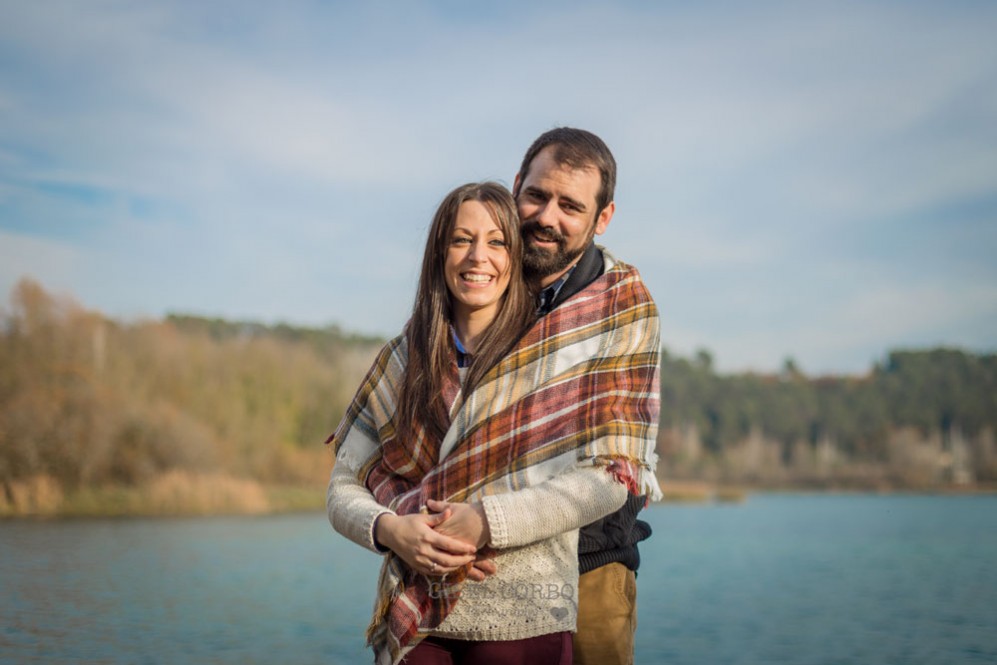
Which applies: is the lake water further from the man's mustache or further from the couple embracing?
the man's mustache

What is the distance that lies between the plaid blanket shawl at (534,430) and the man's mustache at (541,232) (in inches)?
8.8

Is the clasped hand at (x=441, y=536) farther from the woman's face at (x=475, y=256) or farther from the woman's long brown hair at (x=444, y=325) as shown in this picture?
the woman's face at (x=475, y=256)

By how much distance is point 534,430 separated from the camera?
259cm

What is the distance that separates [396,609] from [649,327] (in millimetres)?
1003

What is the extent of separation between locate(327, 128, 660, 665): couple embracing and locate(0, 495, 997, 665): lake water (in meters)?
11.4

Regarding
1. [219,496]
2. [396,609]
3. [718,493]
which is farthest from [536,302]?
[718,493]

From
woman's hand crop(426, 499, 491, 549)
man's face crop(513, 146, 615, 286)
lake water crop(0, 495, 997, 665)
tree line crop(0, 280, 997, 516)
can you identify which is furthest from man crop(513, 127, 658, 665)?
tree line crop(0, 280, 997, 516)

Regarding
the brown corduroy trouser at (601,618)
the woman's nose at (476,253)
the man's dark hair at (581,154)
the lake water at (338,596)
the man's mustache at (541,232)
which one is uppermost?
the man's dark hair at (581,154)

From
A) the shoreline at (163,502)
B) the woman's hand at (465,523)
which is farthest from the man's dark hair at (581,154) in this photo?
the shoreline at (163,502)

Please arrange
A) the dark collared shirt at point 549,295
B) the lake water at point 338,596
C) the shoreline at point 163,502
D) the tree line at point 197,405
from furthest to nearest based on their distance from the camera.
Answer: the tree line at point 197,405
the shoreline at point 163,502
the lake water at point 338,596
the dark collared shirt at point 549,295

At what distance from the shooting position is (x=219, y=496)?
3241cm

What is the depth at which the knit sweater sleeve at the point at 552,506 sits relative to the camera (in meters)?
2.44

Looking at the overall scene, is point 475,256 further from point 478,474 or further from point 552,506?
point 552,506

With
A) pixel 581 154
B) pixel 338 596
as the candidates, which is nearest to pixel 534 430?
pixel 581 154
